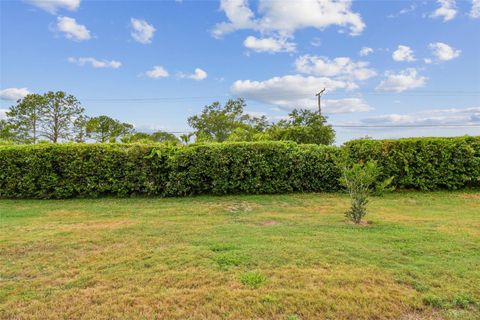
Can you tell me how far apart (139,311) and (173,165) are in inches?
253

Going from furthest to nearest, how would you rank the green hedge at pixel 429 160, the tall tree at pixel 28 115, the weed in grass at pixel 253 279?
the tall tree at pixel 28 115 < the green hedge at pixel 429 160 < the weed in grass at pixel 253 279

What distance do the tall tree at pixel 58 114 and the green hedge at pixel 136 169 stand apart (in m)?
20.8

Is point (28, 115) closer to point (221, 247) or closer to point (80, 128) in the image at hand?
point (80, 128)

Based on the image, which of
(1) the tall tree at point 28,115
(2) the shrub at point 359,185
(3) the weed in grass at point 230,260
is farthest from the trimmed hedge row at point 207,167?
(1) the tall tree at point 28,115

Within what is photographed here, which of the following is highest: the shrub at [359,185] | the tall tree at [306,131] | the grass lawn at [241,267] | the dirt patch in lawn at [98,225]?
the tall tree at [306,131]

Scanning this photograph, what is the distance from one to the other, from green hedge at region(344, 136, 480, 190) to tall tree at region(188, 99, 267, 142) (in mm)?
17398

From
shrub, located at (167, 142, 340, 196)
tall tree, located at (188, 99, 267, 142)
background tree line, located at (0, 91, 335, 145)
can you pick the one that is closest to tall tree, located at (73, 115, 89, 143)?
background tree line, located at (0, 91, 335, 145)

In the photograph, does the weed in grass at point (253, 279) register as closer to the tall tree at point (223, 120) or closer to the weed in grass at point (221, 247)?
the weed in grass at point (221, 247)

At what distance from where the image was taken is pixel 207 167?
28.3 feet

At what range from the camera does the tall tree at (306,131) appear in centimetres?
1484

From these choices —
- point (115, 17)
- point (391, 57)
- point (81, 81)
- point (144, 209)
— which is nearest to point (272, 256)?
point (144, 209)

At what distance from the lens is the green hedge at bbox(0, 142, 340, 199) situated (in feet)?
28.1

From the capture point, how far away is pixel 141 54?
1277cm

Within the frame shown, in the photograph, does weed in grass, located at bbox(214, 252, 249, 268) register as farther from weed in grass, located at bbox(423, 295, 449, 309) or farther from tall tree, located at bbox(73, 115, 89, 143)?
tall tree, located at bbox(73, 115, 89, 143)
